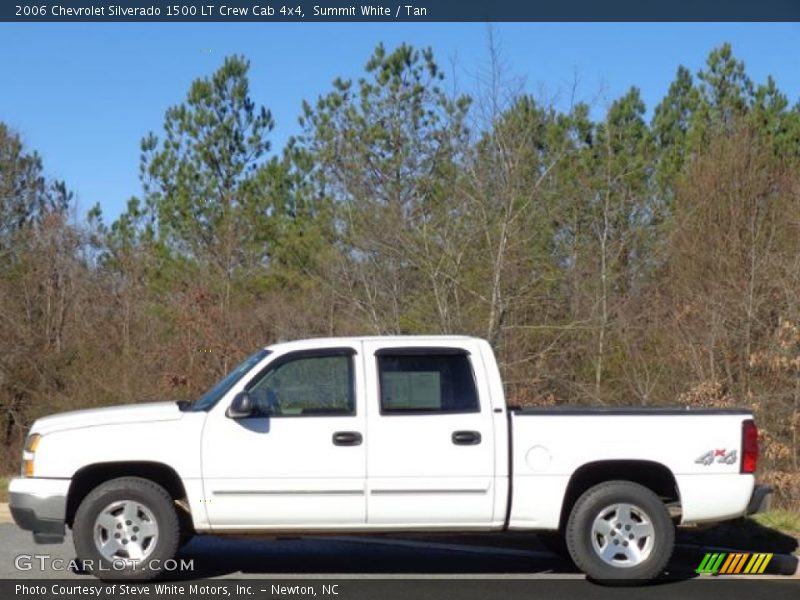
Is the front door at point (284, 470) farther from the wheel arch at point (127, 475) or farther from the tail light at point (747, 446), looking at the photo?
the tail light at point (747, 446)

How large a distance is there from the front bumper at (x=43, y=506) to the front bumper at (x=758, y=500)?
4.88 meters

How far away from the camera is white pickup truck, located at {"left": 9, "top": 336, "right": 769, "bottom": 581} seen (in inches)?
311

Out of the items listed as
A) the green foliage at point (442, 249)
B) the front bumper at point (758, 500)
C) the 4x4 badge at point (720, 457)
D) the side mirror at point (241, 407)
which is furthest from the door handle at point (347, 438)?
the green foliage at point (442, 249)

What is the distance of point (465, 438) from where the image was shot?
314 inches

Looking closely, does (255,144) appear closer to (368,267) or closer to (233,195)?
(233,195)

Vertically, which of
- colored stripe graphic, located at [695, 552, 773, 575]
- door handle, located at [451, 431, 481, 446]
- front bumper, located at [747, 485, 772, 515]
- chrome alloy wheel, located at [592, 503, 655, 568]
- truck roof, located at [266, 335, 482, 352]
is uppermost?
truck roof, located at [266, 335, 482, 352]

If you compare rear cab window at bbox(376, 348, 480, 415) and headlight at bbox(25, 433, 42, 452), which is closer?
headlight at bbox(25, 433, 42, 452)

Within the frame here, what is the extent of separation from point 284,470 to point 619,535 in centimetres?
247

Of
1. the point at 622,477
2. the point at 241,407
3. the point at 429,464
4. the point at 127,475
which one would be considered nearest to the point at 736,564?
the point at 622,477

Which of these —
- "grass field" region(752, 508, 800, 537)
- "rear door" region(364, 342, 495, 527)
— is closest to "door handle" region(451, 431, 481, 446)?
"rear door" region(364, 342, 495, 527)

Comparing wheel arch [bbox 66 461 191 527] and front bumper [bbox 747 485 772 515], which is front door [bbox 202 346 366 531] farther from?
front bumper [bbox 747 485 772 515]

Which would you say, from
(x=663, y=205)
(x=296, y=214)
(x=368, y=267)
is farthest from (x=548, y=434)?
(x=296, y=214)

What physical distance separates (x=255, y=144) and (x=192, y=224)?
3.14 meters

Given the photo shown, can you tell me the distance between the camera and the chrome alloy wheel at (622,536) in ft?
26.6
